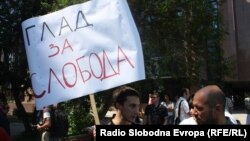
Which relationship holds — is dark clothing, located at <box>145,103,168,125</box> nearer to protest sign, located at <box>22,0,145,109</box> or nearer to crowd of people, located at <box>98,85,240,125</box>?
protest sign, located at <box>22,0,145,109</box>

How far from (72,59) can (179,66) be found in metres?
12.8

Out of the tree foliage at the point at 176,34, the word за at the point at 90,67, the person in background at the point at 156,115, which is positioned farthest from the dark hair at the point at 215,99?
the tree foliage at the point at 176,34

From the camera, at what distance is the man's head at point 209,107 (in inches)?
124

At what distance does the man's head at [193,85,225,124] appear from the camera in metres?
3.15

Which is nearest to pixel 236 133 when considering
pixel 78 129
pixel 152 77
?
pixel 78 129

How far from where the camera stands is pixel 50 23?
4.84 m

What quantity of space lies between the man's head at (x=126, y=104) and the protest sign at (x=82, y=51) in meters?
0.50

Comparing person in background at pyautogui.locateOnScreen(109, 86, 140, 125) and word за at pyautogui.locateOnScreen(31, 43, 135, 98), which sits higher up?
word за at pyautogui.locateOnScreen(31, 43, 135, 98)

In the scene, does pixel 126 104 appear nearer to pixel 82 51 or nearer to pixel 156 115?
pixel 82 51

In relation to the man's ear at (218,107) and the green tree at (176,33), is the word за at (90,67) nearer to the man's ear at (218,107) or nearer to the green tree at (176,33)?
the man's ear at (218,107)

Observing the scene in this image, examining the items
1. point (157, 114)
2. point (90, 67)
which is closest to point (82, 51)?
point (90, 67)

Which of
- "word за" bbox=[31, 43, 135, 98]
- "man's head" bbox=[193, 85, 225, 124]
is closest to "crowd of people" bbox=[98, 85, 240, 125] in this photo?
"man's head" bbox=[193, 85, 225, 124]

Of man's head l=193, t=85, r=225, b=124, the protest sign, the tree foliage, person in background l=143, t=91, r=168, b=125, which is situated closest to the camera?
man's head l=193, t=85, r=225, b=124

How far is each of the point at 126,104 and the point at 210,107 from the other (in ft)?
3.16
